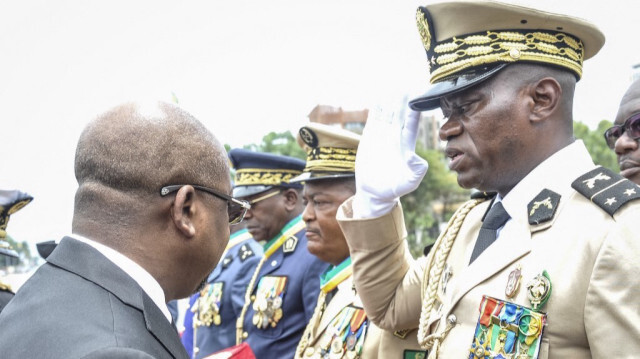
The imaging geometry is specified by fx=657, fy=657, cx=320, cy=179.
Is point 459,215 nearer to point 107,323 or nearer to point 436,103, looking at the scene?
point 436,103

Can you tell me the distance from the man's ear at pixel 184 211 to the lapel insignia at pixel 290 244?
12.0 ft

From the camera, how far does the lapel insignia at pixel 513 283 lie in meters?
2.35

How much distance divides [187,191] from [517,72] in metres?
1.40

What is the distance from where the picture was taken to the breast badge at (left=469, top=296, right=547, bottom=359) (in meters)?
2.23

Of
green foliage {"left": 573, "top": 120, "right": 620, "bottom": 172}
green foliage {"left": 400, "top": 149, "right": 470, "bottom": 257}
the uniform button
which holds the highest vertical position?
the uniform button

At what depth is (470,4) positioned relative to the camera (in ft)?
8.54

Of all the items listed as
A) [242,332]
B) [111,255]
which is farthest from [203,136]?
[242,332]

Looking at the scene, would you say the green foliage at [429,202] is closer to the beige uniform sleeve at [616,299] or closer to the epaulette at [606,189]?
the epaulette at [606,189]

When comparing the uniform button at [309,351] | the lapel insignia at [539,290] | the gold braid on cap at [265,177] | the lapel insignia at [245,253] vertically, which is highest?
the lapel insignia at [539,290]

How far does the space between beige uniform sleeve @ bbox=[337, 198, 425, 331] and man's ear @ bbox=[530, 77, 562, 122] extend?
0.88 metres

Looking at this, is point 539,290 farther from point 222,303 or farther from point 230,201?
point 222,303

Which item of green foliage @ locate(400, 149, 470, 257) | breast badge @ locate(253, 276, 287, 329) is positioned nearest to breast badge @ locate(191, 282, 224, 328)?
breast badge @ locate(253, 276, 287, 329)

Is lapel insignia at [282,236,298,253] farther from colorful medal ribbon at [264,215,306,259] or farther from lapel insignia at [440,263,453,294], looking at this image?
lapel insignia at [440,263,453,294]

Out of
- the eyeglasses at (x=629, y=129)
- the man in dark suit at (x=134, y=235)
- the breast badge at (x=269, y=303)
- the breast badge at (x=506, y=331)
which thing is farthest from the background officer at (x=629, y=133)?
the breast badge at (x=269, y=303)
